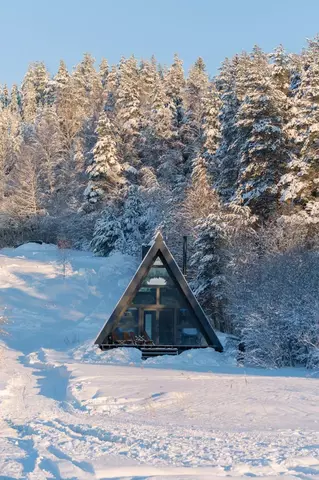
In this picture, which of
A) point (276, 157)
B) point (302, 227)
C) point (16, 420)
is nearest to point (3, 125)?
point (276, 157)

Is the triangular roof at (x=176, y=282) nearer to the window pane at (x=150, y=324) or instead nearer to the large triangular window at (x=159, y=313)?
the large triangular window at (x=159, y=313)

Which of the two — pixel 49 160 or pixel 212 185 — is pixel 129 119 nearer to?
pixel 49 160

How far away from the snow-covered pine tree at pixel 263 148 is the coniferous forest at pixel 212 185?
0.20 ft

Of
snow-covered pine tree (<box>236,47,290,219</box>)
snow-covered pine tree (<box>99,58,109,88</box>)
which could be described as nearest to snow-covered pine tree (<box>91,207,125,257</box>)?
snow-covered pine tree (<box>236,47,290,219</box>)

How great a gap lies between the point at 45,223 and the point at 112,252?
35.2ft

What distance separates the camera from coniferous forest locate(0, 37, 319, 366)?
15.7 metres

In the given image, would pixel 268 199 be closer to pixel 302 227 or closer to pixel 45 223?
pixel 302 227

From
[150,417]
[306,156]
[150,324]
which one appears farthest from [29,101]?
[150,417]

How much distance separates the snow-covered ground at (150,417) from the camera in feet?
17.3

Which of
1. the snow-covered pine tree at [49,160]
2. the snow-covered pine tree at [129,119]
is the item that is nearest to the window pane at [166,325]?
the snow-covered pine tree at [129,119]

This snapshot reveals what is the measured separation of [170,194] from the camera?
33.9 meters

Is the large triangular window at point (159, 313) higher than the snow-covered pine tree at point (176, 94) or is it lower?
lower

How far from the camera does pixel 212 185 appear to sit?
1148 inches

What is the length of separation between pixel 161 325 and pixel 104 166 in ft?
68.2
